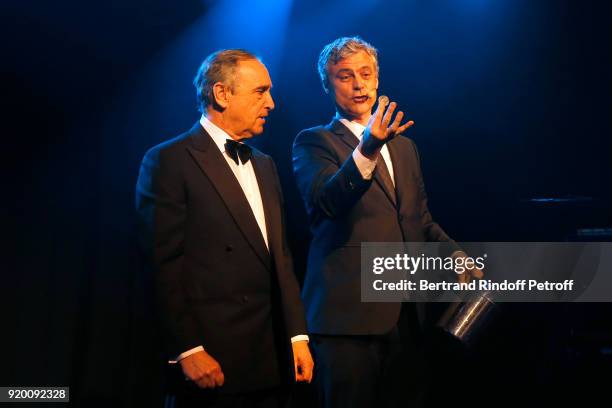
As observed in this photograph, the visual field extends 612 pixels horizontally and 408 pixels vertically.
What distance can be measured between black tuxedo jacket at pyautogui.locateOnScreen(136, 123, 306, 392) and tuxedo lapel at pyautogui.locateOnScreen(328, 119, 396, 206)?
48cm

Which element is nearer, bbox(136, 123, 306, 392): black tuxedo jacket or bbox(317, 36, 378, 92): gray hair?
bbox(136, 123, 306, 392): black tuxedo jacket

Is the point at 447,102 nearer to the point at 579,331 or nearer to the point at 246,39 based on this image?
the point at 246,39

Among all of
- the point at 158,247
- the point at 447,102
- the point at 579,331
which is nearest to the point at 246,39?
the point at 447,102

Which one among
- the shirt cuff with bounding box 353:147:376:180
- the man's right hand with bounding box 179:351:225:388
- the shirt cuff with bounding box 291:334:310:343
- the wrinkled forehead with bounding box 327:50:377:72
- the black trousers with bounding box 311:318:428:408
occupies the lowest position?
the black trousers with bounding box 311:318:428:408

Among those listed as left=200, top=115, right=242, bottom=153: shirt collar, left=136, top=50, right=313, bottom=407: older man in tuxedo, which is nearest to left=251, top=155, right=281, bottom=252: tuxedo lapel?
left=136, top=50, right=313, bottom=407: older man in tuxedo

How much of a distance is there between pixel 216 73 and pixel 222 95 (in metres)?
0.08

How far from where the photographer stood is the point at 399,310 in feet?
6.89

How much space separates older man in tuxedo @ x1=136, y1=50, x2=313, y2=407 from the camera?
171 cm

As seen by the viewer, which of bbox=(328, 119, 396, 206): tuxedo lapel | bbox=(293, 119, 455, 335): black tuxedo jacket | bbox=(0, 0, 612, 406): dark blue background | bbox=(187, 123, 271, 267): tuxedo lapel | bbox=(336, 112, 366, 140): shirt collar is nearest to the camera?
bbox=(187, 123, 271, 267): tuxedo lapel

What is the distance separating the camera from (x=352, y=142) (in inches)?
89.5

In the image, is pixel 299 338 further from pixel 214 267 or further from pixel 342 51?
pixel 342 51

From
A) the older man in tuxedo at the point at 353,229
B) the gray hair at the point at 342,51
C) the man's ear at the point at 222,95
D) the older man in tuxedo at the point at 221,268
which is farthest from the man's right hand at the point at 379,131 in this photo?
the gray hair at the point at 342,51

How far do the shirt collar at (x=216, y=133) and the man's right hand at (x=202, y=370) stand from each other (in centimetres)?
64

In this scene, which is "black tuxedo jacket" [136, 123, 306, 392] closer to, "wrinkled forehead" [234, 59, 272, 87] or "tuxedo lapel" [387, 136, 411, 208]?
"wrinkled forehead" [234, 59, 272, 87]
